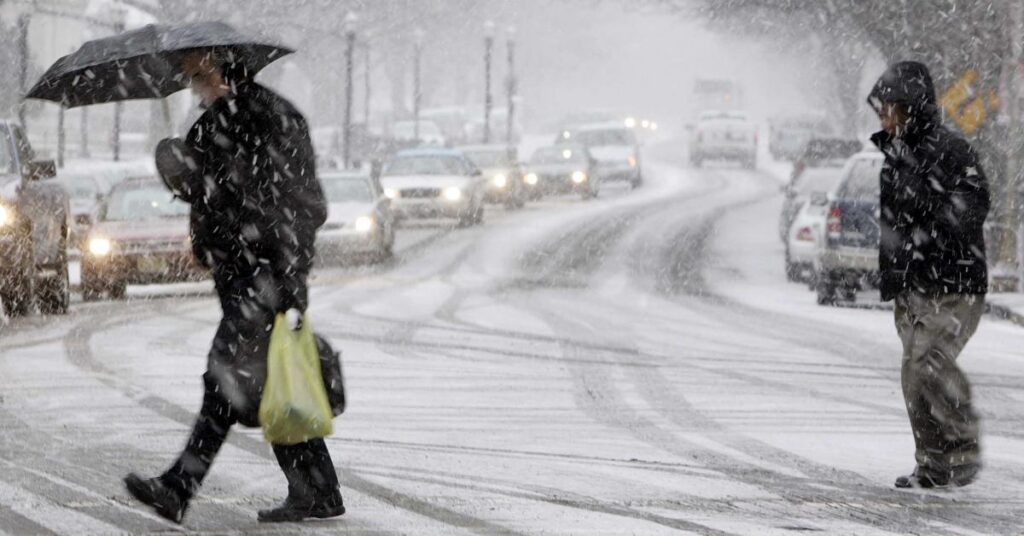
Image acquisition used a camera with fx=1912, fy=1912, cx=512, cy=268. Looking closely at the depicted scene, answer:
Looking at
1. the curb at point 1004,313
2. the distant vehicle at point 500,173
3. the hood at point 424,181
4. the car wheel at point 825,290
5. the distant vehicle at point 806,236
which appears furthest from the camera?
the distant vehicle at point 500,173

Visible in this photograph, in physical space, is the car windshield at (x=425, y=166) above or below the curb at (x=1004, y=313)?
above

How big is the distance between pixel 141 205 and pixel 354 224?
4.40 meters

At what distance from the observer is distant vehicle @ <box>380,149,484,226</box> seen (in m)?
35.4

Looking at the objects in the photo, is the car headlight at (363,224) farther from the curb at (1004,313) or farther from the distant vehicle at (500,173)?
the distant vehicle at (500,173)

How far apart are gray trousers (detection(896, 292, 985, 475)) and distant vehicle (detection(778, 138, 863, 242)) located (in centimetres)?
1864

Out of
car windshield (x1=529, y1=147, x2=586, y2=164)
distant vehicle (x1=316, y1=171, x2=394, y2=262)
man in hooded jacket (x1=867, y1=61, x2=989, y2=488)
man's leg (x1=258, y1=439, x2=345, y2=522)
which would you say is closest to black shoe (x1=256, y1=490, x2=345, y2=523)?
man's leg (x1=258, y1=439, x2=345, y2=522)

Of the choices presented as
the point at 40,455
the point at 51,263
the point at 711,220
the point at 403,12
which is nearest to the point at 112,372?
the point at 40,455

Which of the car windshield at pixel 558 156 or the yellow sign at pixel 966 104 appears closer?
the yellow sign at pixel 966 104

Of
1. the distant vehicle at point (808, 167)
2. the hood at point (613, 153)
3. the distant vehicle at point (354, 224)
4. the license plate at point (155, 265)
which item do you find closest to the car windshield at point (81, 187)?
the distant vehicle at point (354, 224)

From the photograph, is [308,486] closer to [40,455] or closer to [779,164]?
[40,455]

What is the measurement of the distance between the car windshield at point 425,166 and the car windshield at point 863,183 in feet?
54.9

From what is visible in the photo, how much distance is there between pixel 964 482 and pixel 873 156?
1276 centimetres

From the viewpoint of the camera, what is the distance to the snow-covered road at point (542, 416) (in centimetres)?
725

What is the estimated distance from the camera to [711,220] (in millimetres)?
38469
